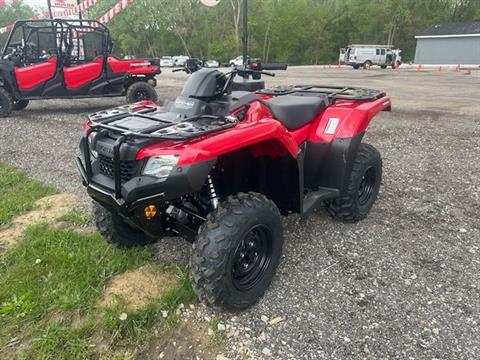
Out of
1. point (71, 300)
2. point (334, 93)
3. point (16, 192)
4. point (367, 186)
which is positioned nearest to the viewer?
point (71, 300)

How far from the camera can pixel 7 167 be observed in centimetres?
529

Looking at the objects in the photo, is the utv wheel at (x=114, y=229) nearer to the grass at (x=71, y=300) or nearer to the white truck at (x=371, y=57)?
the grass at (x=71, y=300)

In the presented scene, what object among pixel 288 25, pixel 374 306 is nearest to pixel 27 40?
pixel 374 306

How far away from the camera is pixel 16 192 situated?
4.37 m

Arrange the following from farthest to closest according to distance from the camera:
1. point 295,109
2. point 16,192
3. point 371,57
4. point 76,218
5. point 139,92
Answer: point 371,57
point 139,92
point 16,192
point 76,218
point 295,109

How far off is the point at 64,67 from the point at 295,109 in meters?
7.48

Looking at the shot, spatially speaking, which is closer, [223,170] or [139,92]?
[223,170]

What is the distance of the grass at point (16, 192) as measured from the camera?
3833mm

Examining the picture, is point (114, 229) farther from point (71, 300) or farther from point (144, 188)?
point (144, 188)

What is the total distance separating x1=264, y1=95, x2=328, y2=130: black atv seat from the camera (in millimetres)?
2836

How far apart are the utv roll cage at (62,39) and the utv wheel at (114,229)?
7084mm

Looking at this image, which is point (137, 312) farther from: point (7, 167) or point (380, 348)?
point (7, 167)

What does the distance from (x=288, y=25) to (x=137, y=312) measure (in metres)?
53.8

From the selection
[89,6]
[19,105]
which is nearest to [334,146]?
[19,105]
